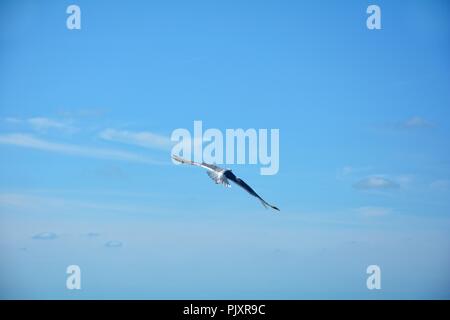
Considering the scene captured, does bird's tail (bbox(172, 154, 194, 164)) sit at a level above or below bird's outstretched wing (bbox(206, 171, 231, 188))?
above

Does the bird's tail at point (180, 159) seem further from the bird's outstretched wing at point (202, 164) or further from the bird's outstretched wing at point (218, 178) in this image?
the bird's outstretched wing at point (218, 178)

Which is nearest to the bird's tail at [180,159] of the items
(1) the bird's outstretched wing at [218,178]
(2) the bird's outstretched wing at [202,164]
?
(2) the bird's outstretched wing at [202,164]

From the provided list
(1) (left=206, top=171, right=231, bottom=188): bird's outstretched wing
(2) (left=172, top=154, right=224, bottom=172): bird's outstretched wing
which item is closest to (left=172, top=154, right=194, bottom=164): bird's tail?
(2) (left=172, top=154, right=224, bottom=172): bird's outstretched wing

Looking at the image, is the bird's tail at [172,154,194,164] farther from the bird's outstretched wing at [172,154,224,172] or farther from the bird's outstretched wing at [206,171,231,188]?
A: the bird's outstretched wing at [206,171,231,188]

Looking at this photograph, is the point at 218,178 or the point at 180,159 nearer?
the point at 218,178

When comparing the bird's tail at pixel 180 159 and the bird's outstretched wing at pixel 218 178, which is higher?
the bird's tail at pixel 180 159

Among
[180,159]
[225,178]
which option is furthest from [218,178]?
[180,159]

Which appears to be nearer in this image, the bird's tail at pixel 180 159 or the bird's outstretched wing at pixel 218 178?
the bird's outstretched wing at pixel 218 178

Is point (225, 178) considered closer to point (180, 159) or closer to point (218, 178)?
point (218, 178)

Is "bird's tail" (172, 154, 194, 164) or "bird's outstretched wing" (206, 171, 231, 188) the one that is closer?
"bird's outstretched wing" (206, 171, 231, 188)
